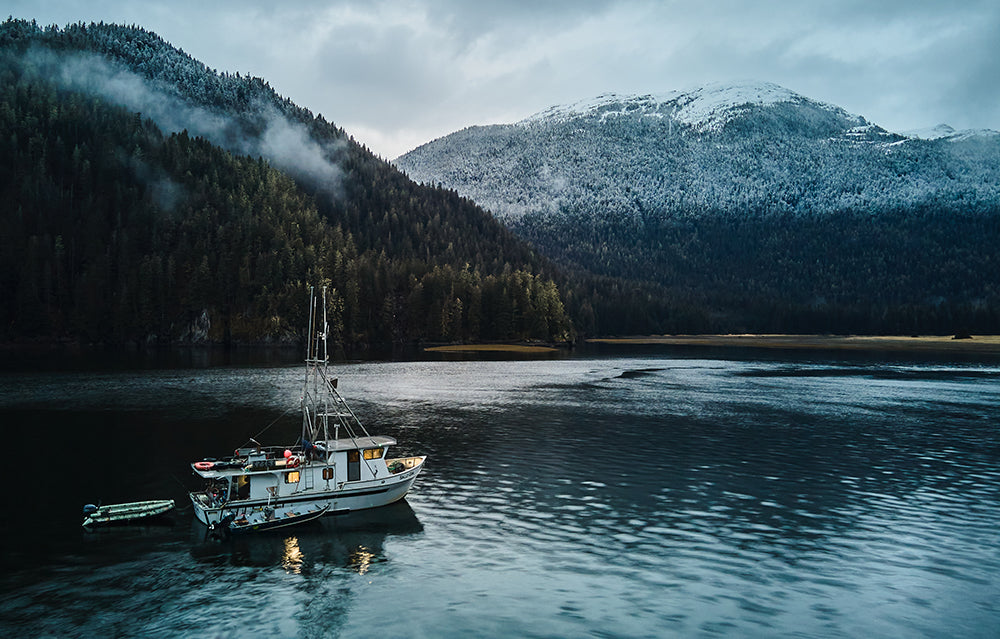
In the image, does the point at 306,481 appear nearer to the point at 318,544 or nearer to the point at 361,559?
the point at 318,544

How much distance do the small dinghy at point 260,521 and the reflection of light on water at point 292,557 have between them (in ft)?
5.77

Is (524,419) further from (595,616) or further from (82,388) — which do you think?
(82,388)

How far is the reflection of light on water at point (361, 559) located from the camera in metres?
36.1

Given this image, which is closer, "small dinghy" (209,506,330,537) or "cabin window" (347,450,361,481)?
"small dinghy" (209,506,330,537)

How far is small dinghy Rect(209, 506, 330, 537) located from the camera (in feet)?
134

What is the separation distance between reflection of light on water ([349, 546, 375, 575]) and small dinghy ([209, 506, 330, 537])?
233 inches

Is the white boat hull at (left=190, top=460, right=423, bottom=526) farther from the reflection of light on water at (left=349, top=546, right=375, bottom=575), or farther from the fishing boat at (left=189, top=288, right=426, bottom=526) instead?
the reflection of light on water at (left=349, top=546, right=375, bottom=575)

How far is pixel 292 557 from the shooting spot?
125ft

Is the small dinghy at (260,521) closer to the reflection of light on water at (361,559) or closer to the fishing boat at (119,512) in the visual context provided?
the fishing boat at (119,512)

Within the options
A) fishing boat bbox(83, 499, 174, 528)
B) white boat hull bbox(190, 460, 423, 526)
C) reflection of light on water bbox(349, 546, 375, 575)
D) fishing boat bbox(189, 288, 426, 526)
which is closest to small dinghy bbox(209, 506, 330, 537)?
fishing boat bbox(189, 288, 426, 526)

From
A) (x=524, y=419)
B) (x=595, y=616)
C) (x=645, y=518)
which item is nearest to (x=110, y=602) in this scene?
(x=595, y=616)

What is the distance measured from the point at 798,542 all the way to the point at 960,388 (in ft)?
362

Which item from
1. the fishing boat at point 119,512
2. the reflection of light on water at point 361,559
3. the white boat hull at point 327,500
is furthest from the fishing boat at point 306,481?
the reflection of light on water at point 361,559

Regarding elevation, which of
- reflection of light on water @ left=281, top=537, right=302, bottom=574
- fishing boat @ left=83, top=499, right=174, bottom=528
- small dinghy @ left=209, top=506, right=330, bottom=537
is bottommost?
reflection of light on water @ left=281, top=537, right=302, bottom=574
